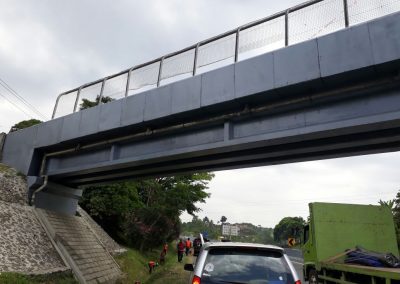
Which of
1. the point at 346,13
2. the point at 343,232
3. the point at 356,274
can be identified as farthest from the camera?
the point at 343,232

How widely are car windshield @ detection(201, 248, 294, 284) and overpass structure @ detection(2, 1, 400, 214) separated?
3971 mm

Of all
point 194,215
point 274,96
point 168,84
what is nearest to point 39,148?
point 168,84

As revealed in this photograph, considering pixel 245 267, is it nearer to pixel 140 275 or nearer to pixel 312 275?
pixel 312 275

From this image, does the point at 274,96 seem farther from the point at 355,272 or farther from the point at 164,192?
the point at 164,192

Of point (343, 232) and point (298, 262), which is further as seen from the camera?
point (298, 262)

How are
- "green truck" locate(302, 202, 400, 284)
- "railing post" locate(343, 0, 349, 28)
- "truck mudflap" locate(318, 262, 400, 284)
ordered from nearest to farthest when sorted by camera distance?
"truck mudflap" locate(318, 262, 400, 284) → "railing post" locate(343, 0, 349, 28) → "green truck" locate(302, 202, 400, 284)

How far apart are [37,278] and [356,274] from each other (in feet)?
27.0

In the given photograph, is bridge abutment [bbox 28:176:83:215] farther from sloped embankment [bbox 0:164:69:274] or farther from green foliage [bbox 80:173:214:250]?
green foliage [bbox 80:173:214:250]

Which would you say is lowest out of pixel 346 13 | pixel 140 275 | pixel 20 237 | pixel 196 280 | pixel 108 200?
pixel 140 275

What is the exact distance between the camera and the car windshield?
4555 mm

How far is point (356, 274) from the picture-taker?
745cm

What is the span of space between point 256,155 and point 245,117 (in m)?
1.28

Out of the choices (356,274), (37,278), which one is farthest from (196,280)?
(37,278)

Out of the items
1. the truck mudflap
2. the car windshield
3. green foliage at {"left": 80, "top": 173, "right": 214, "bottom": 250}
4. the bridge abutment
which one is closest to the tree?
green foliage at {"left": 80, "top": 173, "right": 214, "bottom": 250}
